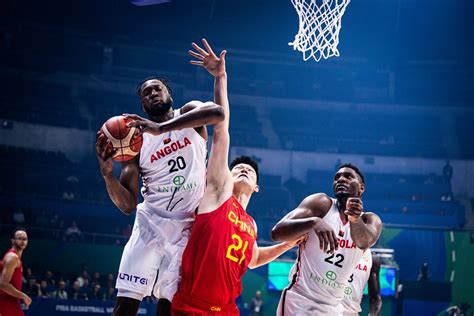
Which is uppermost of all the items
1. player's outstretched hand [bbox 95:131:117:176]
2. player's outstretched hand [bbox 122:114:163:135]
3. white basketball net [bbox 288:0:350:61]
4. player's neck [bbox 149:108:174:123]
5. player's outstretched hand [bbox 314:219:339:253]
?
white basketball net [bbox 288:0:350:61]

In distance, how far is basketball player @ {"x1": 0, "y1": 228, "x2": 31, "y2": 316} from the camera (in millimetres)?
7699

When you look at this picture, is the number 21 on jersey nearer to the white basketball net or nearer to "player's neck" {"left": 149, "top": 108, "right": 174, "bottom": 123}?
"player's neck" {"left": 149, "top": 108, "right": 174, "bottom": 123}

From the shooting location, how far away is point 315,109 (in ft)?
85.1

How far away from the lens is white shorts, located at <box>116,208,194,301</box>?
4.46 metres

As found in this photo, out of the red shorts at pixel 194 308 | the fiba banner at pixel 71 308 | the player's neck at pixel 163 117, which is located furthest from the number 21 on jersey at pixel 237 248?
the fiba banner at pixel 71 308

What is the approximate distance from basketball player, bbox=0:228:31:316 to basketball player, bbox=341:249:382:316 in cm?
393

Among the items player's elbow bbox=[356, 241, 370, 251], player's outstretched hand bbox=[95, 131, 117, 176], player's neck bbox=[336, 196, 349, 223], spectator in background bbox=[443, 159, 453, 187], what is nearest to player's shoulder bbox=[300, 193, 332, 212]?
player's neck bbox=[336, 196, 349, 223]

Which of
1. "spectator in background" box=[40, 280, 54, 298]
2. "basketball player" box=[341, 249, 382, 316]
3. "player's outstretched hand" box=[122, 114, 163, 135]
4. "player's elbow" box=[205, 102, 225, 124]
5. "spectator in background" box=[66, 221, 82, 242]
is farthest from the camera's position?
"spectator in background" box=[66, 221, 82, 242]

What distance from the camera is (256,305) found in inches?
621

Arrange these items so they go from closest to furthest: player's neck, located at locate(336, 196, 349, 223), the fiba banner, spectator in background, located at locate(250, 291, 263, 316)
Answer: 1. player's neck, located at locate(336, 196, 349, 223)
2. the fiba banner
3. spectator in background, located at locate(250, 291, 263, 316)

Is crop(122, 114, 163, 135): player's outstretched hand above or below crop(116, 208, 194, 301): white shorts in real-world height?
above

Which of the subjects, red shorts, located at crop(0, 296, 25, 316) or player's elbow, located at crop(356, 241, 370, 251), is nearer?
player's elbow, located at crop(356, 241, 370, 251)

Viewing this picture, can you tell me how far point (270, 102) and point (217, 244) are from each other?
71.5 ft

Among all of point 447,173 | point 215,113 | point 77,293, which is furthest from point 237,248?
point 447,173
